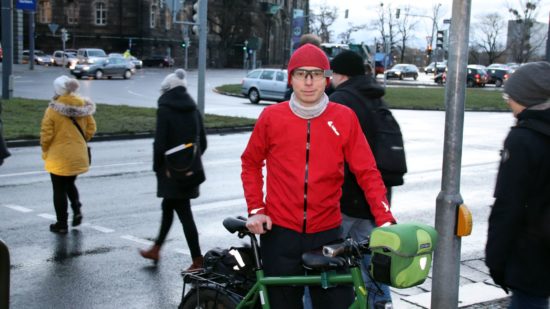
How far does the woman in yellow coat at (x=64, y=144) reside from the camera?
7801 mm

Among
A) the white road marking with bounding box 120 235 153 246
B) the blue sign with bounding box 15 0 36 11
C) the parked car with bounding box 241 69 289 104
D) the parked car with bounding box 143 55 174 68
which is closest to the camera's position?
the white road marking with bounding box 120 235 153 246

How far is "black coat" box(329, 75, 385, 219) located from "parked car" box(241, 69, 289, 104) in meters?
26.6

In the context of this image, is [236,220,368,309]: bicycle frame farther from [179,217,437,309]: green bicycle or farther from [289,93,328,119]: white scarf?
[289,93,328,119]: white scarf

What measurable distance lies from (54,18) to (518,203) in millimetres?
79391

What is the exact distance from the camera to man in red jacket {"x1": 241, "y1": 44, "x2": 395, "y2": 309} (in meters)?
3.52

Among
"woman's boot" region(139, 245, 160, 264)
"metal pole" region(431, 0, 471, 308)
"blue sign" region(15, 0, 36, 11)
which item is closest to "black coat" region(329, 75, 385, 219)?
"metal pole" region(431, 0, 471, 308)

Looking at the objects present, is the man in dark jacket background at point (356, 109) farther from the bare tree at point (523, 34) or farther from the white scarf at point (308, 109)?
the bare tree at point (523, 34)

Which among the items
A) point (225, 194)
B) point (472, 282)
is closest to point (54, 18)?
point (225, 194)

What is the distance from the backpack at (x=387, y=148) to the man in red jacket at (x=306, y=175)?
1.00 metres

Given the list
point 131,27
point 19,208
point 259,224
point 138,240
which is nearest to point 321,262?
point 259,224

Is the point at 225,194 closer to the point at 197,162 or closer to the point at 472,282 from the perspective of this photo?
the point at 197,162

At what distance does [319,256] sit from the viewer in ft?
11.0

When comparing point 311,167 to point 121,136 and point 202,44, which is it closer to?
point 121,136

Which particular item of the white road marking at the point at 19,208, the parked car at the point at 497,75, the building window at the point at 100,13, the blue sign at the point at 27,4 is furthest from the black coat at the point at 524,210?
the building window at the point at 100,13
